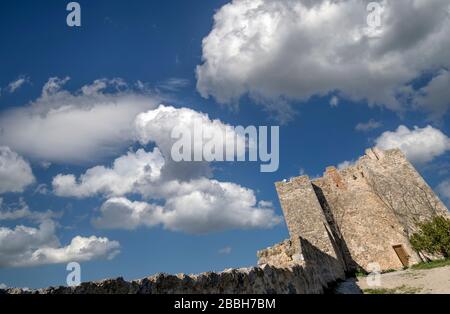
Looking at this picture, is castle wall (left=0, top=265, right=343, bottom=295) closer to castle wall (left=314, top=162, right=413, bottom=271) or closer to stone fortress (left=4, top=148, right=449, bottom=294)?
stone fortress (left=4, top=148, right=449, bottom=294)

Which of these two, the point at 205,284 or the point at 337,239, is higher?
the point at 337,239

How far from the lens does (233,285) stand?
5652mm

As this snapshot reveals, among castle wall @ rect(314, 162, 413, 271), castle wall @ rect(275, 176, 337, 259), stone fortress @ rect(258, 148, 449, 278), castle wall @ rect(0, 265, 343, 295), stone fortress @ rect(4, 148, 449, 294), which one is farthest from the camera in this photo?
castle wall @ rect(314, 162, 413, 271)

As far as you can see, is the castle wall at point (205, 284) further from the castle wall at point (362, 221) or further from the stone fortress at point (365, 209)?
the castle wall at point (362, 221)

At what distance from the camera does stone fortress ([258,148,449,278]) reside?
77.3ft

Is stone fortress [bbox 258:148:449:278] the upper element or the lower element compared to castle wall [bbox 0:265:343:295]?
upper

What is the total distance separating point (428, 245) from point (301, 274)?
15965 mm

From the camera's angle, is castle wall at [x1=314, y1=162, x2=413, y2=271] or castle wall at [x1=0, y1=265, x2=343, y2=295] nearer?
castle wall at [x1=0, y1=265, x2=343, y2=295]

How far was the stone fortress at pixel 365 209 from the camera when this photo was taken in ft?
77.3

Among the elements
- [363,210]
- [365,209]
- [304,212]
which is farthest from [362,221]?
[304,212]

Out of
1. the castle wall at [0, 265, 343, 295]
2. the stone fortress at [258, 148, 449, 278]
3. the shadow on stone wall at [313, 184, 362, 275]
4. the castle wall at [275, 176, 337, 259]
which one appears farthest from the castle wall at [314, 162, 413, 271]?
the castle wall at [0, 265, 343, 295]

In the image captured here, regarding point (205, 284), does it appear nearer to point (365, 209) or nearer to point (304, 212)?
point (304, 212)

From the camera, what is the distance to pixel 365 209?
25.7 metres
